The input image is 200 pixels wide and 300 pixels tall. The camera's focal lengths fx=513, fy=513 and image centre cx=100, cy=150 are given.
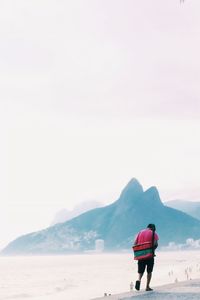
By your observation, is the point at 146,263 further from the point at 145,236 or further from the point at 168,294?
the point at 168,294

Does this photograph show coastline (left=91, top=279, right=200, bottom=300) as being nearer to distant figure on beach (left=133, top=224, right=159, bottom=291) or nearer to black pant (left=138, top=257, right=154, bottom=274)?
black pant (left=138, top=257, right=154, bottom=274)

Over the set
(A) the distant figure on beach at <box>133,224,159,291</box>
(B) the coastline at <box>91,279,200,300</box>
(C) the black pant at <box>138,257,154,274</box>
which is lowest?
(B) the coastline at <box>91,279,200,300</box>

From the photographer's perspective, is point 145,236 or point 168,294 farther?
point 145,236

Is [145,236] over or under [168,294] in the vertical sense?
over

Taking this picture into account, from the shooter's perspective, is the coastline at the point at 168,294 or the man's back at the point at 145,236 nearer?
the coastline at the point at 168,294

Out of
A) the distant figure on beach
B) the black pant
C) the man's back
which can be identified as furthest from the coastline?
the man's back

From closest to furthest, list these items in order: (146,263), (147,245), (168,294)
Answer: (168,294), (147,245), (146,263)

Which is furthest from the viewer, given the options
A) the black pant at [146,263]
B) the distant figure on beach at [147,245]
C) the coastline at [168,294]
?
the black pant at [146,263]

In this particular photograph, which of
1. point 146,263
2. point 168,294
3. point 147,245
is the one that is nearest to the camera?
point 168,294

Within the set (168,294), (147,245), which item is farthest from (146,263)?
(168,294)

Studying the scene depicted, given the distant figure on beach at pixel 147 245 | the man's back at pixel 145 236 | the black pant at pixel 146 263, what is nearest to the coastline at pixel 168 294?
the black pant at pixel 146 263

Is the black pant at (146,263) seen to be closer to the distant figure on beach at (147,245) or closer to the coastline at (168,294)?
A: the distant figure on beach at (147,245)

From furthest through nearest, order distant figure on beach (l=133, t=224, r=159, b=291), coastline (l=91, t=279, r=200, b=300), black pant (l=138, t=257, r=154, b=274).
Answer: black pant (l=138, t=257, r=154, b=274), distant figure on beach (l=133, t=224, r=159, b=291), coastline (l=91, t=279, r=200, b=300)

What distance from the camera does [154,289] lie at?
15336 millimetres
